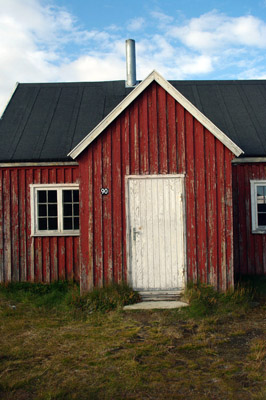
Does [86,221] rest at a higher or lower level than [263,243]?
higher

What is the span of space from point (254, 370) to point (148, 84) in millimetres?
5900

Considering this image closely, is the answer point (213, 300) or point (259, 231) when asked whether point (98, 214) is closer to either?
point (213, 300)

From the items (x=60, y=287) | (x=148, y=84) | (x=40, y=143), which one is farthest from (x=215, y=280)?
(x=40, y=143)

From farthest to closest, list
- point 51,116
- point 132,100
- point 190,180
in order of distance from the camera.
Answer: point 51,116 → point 190,180 → point 132,100

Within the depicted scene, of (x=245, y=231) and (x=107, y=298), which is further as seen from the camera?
(x=245, y=231)

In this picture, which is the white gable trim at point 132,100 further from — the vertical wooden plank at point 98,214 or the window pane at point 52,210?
the window pane at point 52,210

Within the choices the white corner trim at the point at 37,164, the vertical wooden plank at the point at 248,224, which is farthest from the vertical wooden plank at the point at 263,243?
the white corner trim at the point at 37,164

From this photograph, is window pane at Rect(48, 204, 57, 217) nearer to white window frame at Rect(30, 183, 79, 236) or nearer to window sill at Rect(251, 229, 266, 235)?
white window frame at Rect(30, 183, 79, 236)

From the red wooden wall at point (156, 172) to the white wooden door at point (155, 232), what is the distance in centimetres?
18

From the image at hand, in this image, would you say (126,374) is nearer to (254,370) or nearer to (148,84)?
(254,370)

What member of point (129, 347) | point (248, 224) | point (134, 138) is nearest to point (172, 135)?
point (134, 138)

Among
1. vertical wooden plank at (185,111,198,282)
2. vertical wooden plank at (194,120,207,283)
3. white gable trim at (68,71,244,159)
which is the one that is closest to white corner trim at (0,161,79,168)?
white gable trim at (68,71,244,159)

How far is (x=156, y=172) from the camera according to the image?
26.4ft

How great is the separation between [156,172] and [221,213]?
66.3 inches
